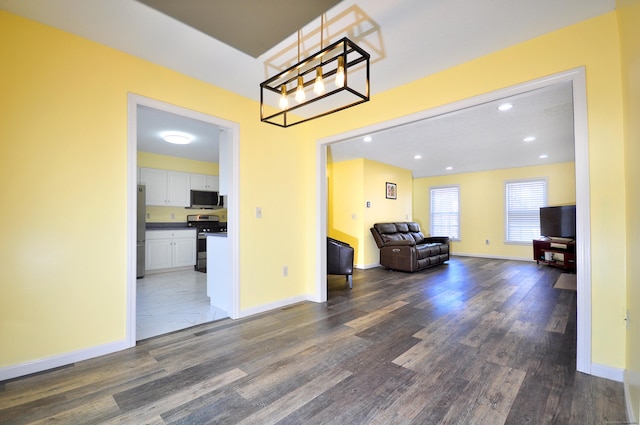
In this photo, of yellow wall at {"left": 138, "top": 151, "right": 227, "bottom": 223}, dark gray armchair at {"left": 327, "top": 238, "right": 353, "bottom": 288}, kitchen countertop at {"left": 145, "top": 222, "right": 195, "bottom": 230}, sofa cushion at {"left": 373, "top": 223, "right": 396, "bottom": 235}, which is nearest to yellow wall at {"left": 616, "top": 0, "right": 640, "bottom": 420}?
dark gray armchair at {"left": 327, "top": 238, "right": 353, "bottom": 288}

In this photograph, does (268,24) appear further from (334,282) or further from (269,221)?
(334,282)

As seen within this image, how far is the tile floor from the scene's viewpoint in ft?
9.24

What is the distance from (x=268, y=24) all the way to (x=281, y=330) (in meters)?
2.51

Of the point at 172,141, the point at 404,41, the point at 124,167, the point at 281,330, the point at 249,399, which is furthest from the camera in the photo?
the point at 172,141

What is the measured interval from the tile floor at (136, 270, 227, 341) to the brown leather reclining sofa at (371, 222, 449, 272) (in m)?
3.67

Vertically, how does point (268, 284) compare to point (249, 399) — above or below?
above

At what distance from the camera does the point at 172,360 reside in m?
2.11

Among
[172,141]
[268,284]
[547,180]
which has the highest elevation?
[172,141]

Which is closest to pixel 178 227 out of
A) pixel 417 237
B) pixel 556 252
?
pixel 417 237

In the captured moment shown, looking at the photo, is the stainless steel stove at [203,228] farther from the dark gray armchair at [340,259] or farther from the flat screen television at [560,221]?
the flat screen television at [560,221]

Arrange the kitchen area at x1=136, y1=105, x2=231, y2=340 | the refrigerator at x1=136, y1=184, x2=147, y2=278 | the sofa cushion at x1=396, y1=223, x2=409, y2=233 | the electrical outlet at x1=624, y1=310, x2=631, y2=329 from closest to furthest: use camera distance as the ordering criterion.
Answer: the electrical outlet at x1=624, y1=310, x2=631, y2=329
the kitchen area at x1=136, y1=105, x2=231, y2=340
the refrigerator at x1=136, y1=184, x2=147, y2=278
the sofa cushion at x1=396, y1=223, x2=409, y2=233

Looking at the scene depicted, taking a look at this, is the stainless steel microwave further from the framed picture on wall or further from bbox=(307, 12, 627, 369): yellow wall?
bbox=(307, 12, 627, 369): yellow wall

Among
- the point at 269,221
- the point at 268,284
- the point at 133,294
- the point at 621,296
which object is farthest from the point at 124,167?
the point at 621,296

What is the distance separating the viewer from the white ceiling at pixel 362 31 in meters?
1.81
